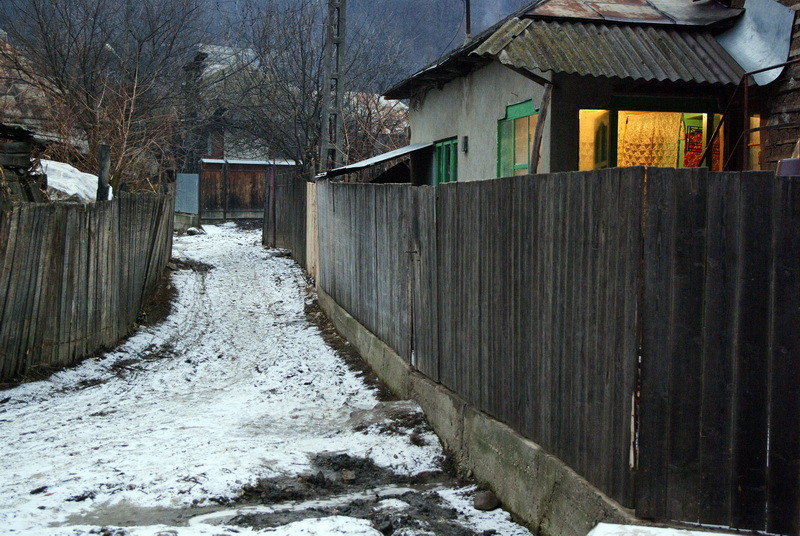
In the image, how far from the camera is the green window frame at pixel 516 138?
32.8 feet

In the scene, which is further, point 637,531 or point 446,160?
point 446,160

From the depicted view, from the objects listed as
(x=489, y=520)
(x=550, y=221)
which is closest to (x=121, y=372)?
(x=489, y=520)

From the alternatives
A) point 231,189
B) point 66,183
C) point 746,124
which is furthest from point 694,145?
point 231,189

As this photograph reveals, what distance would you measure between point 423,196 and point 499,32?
8.20 feet

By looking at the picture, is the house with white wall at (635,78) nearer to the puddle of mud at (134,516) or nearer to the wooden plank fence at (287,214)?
the puddle of mud at (134,516)

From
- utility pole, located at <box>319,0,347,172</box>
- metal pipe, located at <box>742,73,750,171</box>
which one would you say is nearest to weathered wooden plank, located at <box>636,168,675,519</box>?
metal pipe, located at <box>742,73,750,171</box>

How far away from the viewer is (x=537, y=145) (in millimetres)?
8773

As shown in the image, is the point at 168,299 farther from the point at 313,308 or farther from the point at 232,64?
the point at 232,64

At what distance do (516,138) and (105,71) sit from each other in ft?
56.7

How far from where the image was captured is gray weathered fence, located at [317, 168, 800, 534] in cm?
339

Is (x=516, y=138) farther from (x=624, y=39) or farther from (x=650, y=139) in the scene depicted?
(x=624, y=39)

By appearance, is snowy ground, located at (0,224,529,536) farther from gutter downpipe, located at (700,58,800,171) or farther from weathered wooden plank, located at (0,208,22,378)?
gutter downpipe, located at (700,58,800,171)

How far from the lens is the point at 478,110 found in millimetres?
11891

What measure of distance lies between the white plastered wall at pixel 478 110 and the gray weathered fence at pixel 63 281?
4.97 meters
